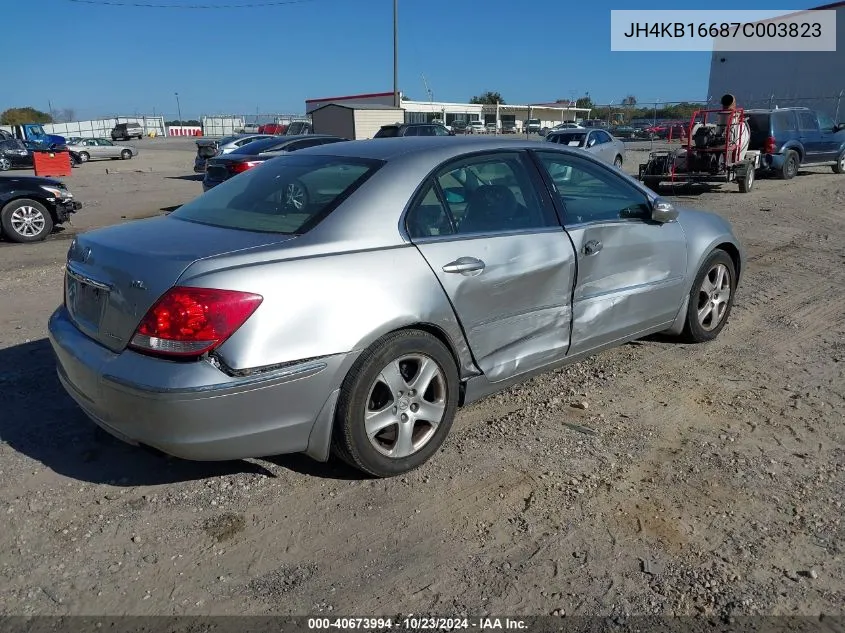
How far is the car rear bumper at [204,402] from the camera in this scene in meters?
2.71

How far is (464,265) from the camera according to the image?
3.39 metres

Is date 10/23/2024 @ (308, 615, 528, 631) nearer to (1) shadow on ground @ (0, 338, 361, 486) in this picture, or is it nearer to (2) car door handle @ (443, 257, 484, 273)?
(1) shadow on ground @ (0, 338, 361, 486)

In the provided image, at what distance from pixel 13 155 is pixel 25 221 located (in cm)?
2473

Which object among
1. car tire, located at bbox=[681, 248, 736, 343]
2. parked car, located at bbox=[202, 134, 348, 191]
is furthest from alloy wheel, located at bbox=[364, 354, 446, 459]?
parked car, located at bbox=[202, 134, 348, 191]

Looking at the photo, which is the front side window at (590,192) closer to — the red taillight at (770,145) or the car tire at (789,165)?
the red taillight at (770,145)

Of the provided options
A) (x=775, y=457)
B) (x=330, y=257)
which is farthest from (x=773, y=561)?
(x=330, y=257)

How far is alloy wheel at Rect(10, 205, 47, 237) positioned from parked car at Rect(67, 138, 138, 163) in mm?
30149

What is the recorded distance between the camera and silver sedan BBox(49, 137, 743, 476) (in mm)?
2756

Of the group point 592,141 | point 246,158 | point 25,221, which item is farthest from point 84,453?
point 592,141

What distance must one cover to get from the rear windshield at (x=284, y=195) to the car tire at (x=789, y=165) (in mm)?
17234

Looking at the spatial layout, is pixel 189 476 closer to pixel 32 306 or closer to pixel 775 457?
pixel 775 457

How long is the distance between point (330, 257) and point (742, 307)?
4560mm

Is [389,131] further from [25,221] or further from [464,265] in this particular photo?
[464,265]

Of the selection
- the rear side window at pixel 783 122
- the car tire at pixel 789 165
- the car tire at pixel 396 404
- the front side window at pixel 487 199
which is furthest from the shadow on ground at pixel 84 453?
the car tire at pixel 789 165
